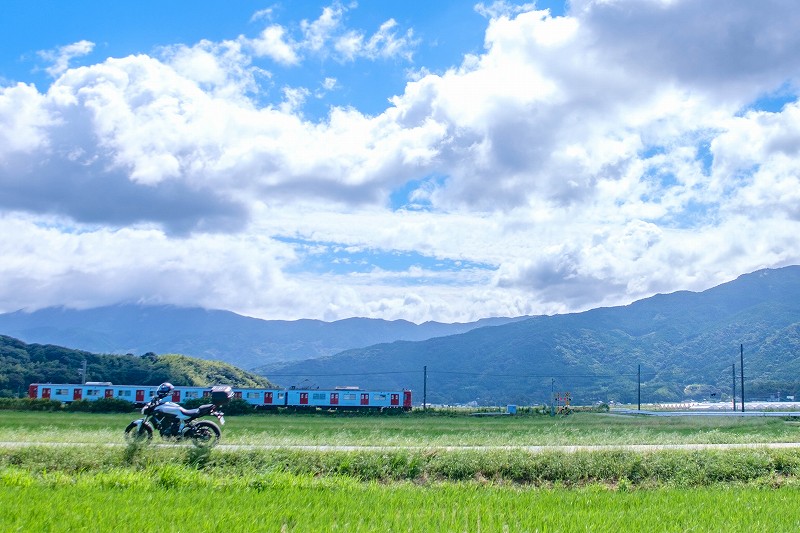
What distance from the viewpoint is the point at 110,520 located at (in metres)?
9.41

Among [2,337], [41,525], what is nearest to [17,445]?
[41,525]

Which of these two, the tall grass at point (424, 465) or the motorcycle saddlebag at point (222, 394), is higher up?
the motorcycle saddlebag at point (222, 394)

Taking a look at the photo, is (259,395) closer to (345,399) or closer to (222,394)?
(345,399)

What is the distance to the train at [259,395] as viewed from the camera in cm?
6781

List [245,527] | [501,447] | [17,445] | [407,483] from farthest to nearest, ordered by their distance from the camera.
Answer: [501,447] → [17,445] → [407,483] → [245,527]

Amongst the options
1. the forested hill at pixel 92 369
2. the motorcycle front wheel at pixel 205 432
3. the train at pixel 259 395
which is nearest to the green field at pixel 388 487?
the motorcycle front wheel at pixel 205 432

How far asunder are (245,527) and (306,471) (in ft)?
22.6

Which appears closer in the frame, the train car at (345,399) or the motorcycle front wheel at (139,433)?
the motorcycle front wheel at (139,433)

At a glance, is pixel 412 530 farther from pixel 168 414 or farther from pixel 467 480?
pixel 168 414

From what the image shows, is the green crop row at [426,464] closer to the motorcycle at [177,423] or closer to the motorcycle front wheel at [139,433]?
the motorcycle front wheel at [139,433]

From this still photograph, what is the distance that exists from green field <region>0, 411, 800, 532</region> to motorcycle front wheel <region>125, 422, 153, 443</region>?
0.41m

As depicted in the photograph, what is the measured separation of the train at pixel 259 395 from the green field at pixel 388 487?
4907 cm

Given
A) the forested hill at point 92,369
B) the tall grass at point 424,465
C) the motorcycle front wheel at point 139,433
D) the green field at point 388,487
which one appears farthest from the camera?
the forested hill at point 92,369

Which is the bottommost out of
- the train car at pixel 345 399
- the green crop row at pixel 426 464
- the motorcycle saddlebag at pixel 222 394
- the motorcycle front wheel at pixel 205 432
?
the train car at pixel 345 399
